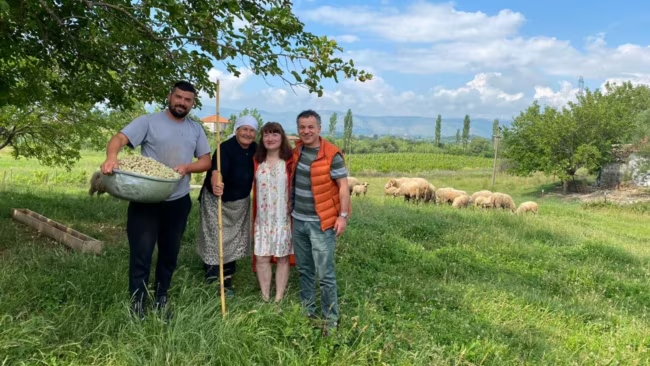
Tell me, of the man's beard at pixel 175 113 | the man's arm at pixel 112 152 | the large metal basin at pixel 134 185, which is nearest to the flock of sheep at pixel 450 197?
the man's beard at pixel 175 113

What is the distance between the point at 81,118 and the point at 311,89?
7.49 metres

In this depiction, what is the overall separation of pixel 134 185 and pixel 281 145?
1.42m

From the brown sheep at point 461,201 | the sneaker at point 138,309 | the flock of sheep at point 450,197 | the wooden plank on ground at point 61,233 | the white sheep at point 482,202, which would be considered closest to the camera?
the sneaker at point 138,309

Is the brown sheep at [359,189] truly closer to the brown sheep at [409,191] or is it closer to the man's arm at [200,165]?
the brown sheep at [409,191]

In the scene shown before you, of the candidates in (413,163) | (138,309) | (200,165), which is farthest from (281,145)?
(413,163)

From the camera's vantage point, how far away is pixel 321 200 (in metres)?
3.84

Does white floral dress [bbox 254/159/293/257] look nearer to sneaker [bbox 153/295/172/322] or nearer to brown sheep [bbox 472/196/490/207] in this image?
sneaker [bbox 153/295/172/322]

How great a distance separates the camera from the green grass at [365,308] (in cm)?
317

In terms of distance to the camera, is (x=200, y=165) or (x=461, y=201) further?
(x=461, y=201)

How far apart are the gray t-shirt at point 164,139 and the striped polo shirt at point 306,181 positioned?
3.00ft

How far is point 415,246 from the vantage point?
25.1 ft

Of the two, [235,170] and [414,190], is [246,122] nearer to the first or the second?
[235,170]

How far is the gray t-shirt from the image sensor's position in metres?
3.55

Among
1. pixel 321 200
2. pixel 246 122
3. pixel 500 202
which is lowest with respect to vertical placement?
pixel 500 202
